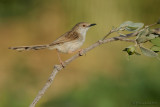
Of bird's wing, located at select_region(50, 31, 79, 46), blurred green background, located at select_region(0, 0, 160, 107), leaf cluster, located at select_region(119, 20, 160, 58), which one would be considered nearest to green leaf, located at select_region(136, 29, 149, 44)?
leaf cluster, located at select_region(119, 20, 160, 58)

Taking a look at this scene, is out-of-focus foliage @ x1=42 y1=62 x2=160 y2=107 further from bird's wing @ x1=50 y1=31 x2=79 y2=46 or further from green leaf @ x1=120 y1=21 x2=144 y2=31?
green leaf @ x1=120 y1=21 x2=144 y2=31

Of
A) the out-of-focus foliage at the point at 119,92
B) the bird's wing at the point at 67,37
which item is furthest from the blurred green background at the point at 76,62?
the bird's wing at the point at 67,37

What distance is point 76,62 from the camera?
3.46 metres

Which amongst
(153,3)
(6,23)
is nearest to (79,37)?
(153,3)

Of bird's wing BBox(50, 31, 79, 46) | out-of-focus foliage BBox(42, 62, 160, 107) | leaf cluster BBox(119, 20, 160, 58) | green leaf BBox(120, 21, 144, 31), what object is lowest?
out-of-focus foliage BBox(42, 62, 160, 107)

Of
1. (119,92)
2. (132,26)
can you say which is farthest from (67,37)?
(132,26)

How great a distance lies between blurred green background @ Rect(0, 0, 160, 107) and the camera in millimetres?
Answer: 2545

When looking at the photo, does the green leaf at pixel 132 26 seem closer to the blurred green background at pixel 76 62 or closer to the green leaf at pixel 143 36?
Answer: the green leaf at pixel 143 36

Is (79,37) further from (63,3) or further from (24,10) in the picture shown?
(24,10)

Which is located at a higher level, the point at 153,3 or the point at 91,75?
the point at 153,3

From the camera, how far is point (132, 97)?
2461 millimetres

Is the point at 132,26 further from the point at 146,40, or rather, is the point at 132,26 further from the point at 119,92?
the point at 119,92

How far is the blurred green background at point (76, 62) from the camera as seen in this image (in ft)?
8.35

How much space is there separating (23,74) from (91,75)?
0.55m
